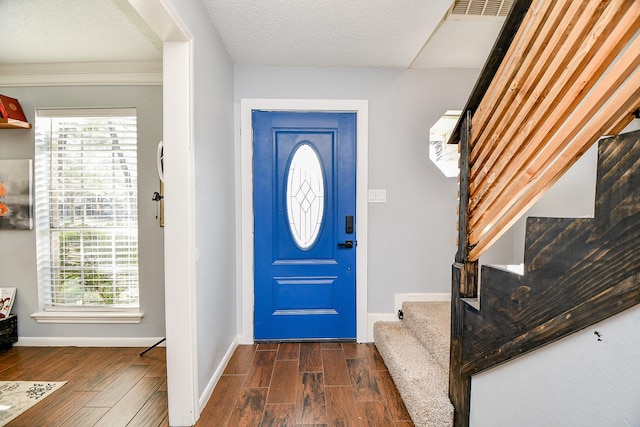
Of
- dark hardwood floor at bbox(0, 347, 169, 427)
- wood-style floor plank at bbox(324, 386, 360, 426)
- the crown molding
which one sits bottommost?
dark hardwood floor at bbox(0, 347, 169, 427)

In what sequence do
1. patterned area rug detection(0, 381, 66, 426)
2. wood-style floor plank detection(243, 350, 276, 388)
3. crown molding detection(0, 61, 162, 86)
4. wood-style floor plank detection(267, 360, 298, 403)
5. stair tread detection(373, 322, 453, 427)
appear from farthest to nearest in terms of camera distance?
crown molding detection(0, 61, 162, 86) → wood-style floor plank detection(243, 350, 276, 388) → wood-style floor plank detection(267, 360, 298, 403) → patterned area rug detection(0, 381, 66, 426) → stair tread detection(373, 322, 453, 427)

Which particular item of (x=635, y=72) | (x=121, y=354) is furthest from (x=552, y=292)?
(x=121, y=354)

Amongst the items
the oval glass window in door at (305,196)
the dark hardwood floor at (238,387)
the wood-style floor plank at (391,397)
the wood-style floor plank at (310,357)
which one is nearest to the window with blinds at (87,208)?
the dark hardwood floor at (238,387)

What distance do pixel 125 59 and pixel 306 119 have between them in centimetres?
165

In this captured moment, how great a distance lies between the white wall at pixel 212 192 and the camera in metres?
1.84

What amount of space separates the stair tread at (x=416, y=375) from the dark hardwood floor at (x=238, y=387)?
0.13m

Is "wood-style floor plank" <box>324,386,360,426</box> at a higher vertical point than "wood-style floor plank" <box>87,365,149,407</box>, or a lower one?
higher

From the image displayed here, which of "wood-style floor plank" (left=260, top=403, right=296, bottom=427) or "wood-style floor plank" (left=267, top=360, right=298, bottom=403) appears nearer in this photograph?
"wood-style floor plank" (left=260, top=403, right=296, bottom=427)

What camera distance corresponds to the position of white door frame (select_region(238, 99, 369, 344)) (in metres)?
2.71

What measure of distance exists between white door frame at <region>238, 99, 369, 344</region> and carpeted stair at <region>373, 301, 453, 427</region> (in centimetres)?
37

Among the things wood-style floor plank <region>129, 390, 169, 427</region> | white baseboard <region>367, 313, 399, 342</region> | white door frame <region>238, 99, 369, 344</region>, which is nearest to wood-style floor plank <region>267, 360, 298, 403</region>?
white door frame <region>238, 99, 369, 344</region>

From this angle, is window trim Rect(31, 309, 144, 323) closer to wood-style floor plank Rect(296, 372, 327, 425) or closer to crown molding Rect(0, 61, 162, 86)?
wood-style floor plank Rect(296, 372, 327, 425)

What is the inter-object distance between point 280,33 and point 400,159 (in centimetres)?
145

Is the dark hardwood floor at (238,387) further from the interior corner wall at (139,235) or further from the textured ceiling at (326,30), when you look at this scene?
the textured ceiling at (326,30)
